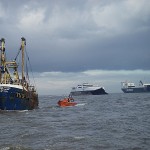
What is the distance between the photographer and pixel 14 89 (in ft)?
172

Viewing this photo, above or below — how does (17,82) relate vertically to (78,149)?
above

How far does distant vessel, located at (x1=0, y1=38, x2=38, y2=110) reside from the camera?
52.0 m

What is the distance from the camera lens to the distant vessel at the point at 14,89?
52031 mm

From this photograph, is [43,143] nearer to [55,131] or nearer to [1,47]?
[55,131]

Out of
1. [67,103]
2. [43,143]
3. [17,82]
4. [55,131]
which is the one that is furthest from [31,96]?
[43,143]

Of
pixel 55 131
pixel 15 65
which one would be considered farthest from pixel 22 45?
pixel 55 131

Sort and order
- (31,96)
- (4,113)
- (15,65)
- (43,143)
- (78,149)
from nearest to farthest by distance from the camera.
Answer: (78,149)
(43,143)
(4,113)
(31,96)
(15,65)

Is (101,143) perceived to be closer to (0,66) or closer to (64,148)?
(64,148)

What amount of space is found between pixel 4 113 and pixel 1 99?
238 centimetres

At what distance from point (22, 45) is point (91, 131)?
127 feet

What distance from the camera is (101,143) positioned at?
23.4 metres

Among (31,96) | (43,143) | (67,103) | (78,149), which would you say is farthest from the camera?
(67,103)

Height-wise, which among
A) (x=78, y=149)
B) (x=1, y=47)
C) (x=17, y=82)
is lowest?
(x=78, y=149)

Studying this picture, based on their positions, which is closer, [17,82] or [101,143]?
[101,143]
